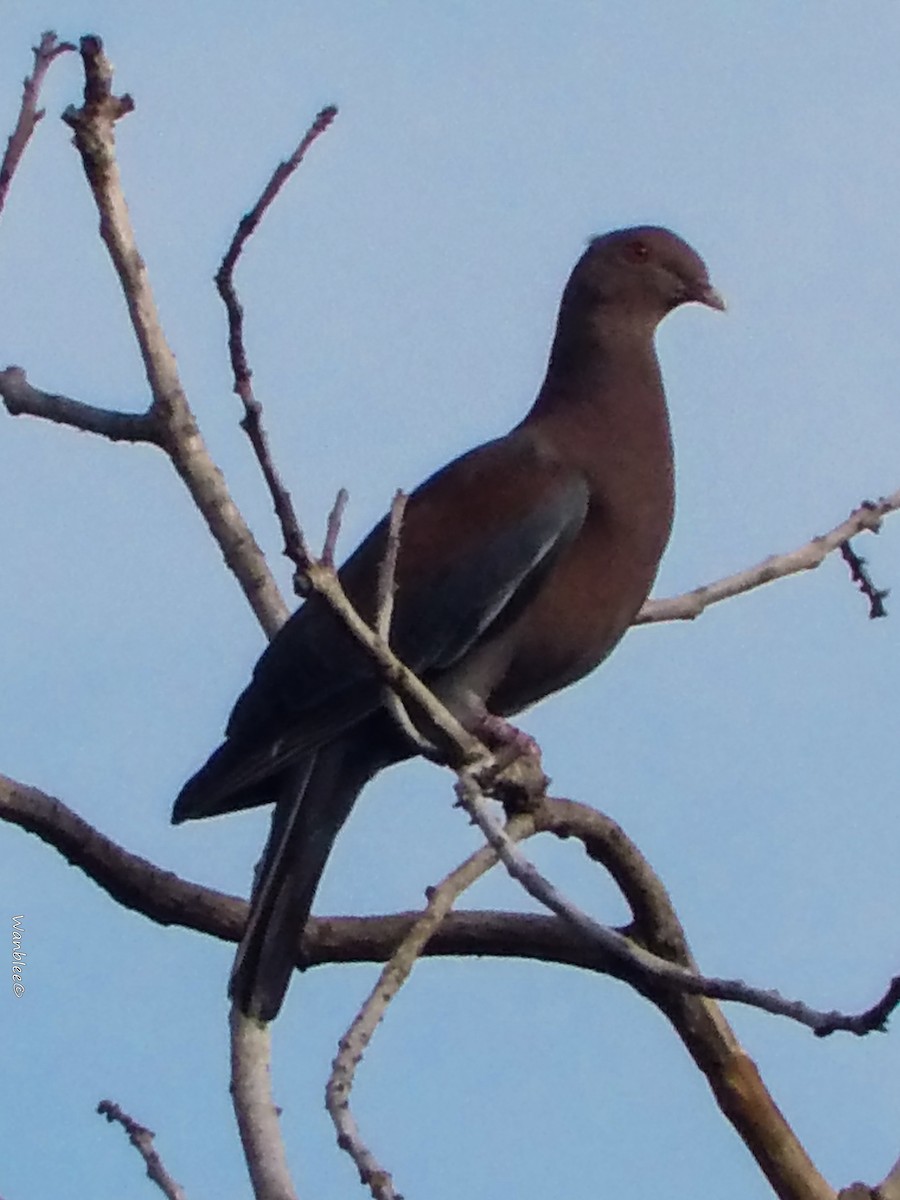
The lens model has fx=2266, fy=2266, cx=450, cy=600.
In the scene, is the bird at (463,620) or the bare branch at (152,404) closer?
the bare branch at (152,404)

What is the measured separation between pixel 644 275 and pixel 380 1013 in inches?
100

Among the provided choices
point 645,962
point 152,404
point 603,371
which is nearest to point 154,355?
point 152,404

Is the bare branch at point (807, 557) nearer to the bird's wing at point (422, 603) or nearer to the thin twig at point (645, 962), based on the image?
the bird's wing at point (422, 603)

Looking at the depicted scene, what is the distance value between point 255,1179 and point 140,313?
5.01 feet

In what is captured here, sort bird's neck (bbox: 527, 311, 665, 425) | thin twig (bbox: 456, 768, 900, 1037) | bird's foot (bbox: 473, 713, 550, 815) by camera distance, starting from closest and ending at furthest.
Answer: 1. thin twig (bbox: 456, 768, 900, 1037)
2. bird's foot (bbox: 473, 713, 550, 815)
3. bird's neck (bbox: 527, 311, 665, 425)

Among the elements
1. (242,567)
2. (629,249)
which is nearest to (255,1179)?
(242,567)

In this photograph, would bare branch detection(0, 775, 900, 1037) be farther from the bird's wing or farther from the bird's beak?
the bird's beak

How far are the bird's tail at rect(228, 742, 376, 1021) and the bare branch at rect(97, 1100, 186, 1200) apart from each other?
53 centimetres

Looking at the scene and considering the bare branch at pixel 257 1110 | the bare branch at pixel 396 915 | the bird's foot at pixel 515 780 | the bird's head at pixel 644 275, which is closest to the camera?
the bare branch at pixel 257 1110

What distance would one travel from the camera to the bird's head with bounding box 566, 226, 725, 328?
16.4 feet

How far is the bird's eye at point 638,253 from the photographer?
16.6ft

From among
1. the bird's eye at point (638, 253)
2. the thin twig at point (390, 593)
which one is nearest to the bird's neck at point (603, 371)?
the bird's eye at point (638, 253)

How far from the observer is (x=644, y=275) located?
5051 mm

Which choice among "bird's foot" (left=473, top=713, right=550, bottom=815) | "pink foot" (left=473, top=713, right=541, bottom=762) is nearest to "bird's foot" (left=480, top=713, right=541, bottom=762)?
"pink foot" (left=473, top=713, right=541, bottom=762)
